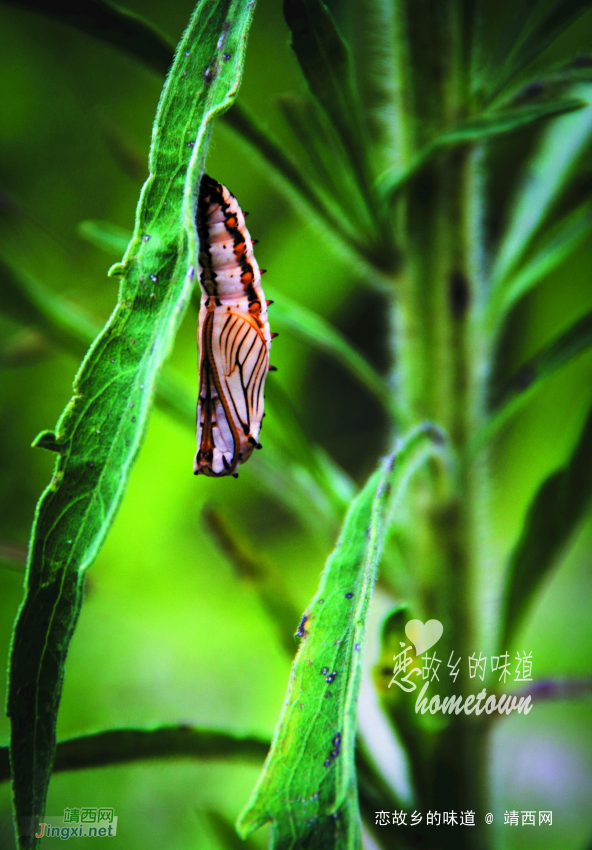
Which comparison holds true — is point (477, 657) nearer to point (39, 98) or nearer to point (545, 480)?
point (545, 480)

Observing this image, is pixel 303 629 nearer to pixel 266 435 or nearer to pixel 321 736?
pixel 321 736

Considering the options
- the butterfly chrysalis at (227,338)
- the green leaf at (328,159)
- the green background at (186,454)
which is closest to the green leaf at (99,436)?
the butterfly chrysalis at (227,338)

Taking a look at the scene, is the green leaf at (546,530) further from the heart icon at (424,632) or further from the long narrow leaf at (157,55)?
the long narrow leaf at (157,55)

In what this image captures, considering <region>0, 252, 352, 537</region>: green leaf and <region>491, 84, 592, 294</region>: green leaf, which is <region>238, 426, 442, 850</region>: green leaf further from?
<region>491, 84, 592, 294</region>: green leaf

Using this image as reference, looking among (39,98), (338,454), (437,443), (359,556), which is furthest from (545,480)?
(39,98)

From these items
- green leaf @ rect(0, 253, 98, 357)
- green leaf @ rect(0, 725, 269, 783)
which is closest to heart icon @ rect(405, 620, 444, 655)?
green leaf @ rect(0, 725, 269, 783)

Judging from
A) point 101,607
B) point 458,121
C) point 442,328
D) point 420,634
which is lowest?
point 420,634
